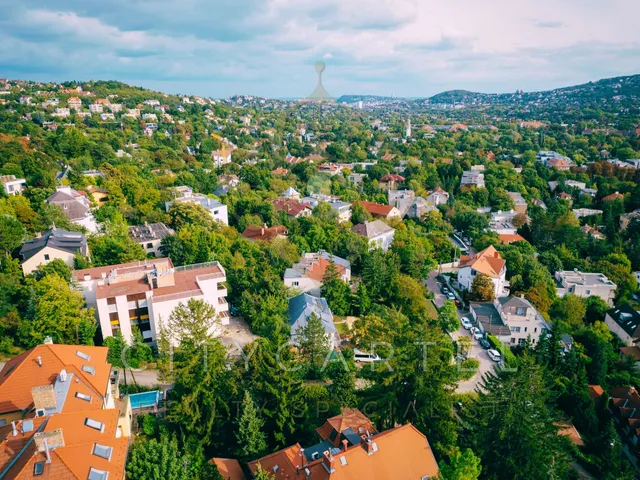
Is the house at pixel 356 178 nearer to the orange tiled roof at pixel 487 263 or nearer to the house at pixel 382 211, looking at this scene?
the house at pixel 382 211

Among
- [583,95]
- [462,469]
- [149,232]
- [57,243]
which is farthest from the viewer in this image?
[583,95]

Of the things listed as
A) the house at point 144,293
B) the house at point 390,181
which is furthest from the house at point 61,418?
the house at point 390,181

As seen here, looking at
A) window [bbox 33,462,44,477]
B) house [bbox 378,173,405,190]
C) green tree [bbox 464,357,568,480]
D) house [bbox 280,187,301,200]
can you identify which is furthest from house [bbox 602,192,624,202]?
window [bbox 33,462,44,477]

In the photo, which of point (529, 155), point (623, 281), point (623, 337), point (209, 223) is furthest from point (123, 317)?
point (529, 155)

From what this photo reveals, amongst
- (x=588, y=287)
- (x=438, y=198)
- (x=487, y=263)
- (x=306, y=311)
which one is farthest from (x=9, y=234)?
(x=438, y=198)

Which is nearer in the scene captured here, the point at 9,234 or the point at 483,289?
the point at 9,234

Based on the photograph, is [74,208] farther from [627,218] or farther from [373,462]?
[627,218]
